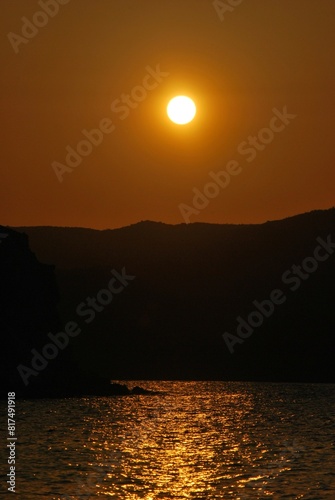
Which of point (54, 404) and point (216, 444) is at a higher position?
point (54, 404)

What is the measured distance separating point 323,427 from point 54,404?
33512 millimetres

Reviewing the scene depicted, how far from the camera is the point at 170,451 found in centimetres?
6806

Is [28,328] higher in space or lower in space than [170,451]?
higher

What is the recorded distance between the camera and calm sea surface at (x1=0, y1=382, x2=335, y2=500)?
5003 cm

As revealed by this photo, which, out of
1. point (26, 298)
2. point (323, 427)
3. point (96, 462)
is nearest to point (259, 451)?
point (96, 462)

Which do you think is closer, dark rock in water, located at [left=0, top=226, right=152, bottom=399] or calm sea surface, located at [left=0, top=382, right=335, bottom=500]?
calm sea surface, located at [left=0, top=382, right=335, bottom=500]

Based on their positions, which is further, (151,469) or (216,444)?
(216,444)

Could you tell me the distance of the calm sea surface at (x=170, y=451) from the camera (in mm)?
50031

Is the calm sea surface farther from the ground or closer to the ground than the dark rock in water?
closer to the ground

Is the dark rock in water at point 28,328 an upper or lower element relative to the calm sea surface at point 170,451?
upper

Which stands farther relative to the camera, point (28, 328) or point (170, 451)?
point (28, 328)

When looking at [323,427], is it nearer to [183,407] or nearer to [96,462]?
[183,407]

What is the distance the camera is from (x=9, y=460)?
58.8 meters

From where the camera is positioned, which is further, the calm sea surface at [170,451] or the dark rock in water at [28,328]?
the dark rock in water at [28,328]
